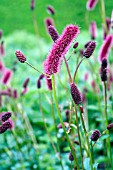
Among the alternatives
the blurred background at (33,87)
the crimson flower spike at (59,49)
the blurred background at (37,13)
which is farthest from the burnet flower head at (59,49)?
the blurred background at (37,13)

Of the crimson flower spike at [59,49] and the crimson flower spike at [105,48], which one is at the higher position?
the crimson flower spike at [105,48]

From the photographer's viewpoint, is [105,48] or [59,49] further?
[105,48]

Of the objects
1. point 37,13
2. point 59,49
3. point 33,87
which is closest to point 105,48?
point 59,49

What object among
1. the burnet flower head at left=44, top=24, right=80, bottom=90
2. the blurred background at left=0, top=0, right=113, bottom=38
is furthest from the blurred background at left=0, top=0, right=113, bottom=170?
the burnet flower head at left=44, top=24, right=80, bottom=90

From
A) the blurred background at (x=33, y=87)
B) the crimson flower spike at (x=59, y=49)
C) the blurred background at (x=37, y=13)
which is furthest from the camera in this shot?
the blurred background at (x=37, y=13)

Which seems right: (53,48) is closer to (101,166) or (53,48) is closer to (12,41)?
(101,166)

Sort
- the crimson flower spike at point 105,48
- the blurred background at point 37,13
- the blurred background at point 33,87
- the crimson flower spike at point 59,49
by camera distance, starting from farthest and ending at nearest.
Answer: the blurred background at point 37,13
the blurred background at point 33,87
the crimson flower spike at point 105,48
the crimson flower spike at point 59,49

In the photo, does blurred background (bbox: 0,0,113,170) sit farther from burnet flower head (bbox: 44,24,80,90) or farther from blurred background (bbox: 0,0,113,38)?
burnet flower head (bbox: 44,24,80,90)

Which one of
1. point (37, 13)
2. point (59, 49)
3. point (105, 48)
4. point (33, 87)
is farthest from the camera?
point (37, 13)

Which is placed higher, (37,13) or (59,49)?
(37,13)

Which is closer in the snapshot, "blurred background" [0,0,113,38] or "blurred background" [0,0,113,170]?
"blurred background" [0,0,113,170]

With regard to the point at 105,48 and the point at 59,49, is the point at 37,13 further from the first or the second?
the point at 59,49

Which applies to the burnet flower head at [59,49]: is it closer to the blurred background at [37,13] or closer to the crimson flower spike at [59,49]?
the crimson flower spike at [59,49]
